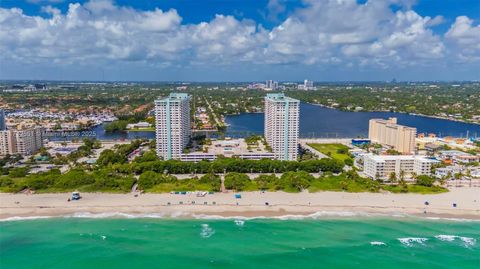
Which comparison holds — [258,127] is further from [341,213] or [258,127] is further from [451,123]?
[341,213]

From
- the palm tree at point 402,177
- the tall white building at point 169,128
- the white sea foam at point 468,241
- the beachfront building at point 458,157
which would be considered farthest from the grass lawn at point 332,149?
the white sea foam at point 468,241

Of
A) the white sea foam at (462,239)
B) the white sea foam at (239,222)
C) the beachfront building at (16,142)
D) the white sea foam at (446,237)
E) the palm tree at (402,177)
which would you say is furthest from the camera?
the beachfront building at (16,142)

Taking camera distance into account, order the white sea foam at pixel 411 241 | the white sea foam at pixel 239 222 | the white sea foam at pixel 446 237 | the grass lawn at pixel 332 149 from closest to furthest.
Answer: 1. the white sea foam at pixel 411 241
2. the white sea foam at pixel 446 237
3. the white sea foam at pixel 239 222
4. the grass lawn at pixel 332 149

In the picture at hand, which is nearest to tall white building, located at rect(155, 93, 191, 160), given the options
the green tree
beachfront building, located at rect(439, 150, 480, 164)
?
the green tree

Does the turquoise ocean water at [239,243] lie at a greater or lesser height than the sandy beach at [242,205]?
lesser

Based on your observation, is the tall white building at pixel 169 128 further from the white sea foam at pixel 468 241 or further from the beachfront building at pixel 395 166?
the white sea foam at pixel 468 241

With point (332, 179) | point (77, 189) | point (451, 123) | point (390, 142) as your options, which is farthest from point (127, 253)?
point (451, 123)

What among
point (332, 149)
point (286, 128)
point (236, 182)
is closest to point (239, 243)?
point (236, 182)
